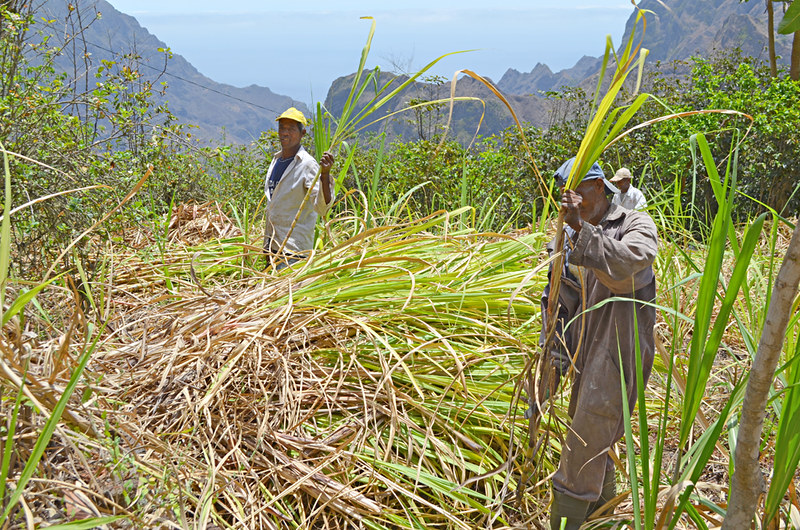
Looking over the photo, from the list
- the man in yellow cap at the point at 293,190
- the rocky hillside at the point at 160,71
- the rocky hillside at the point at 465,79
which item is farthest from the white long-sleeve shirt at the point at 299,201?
the rocky hillside at the point at 465,79

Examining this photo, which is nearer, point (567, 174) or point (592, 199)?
point (567, 174)

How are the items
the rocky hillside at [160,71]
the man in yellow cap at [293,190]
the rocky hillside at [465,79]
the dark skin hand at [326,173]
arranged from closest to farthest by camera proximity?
the dark skin hand at [326,173], the man in yellow cap at [293,190], the rocky hillside at [160,71], the rocky hillside at [465,79]

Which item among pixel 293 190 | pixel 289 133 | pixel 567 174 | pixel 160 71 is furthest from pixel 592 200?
pixel 160 71

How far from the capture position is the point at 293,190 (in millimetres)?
3564

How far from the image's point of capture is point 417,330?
8.15 ft

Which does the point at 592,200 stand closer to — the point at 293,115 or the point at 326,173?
the point at 326,173

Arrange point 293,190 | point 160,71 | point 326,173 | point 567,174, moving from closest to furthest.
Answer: point 567,174 → point 326,173 → point 293,190 → point 160,71

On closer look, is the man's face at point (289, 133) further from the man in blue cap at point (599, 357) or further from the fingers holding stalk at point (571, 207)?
the fingers holding stalk at point (571, 207)

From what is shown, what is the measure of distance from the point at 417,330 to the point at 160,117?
4.48m

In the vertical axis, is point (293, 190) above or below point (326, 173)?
below

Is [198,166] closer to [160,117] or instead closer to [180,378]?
[160,117]

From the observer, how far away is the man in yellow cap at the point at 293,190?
350cm

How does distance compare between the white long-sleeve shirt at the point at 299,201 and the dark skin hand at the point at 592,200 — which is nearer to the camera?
the dark skin hand at the point at 592,200

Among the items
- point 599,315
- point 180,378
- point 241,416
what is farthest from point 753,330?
point 180,378
